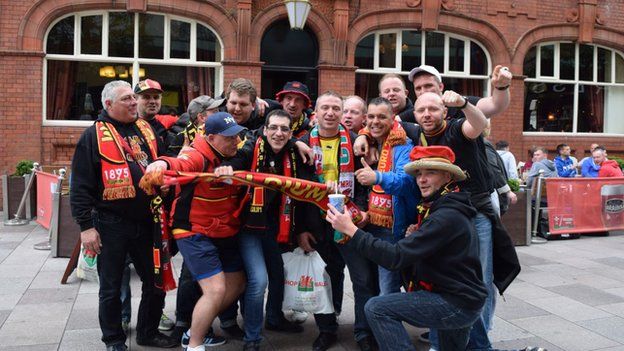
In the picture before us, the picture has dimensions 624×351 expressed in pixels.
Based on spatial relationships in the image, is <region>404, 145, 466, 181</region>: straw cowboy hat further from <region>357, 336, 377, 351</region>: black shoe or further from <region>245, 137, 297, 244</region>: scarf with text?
<region>357, 336, 377, 351</region>: black shoe

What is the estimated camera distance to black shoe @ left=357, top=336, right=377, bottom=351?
4.36m

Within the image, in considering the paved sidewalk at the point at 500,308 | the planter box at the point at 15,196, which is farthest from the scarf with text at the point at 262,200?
the planter box at the point at 15,196

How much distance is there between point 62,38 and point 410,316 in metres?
10.4

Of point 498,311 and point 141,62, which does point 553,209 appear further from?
point 141,62

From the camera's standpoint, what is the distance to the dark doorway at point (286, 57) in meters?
12.2

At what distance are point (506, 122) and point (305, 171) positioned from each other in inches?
412

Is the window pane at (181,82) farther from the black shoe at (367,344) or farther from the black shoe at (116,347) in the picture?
the black shoe at (367,344)

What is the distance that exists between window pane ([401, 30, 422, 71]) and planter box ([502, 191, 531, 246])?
534cm

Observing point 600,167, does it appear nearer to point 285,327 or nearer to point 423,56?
point 423,56

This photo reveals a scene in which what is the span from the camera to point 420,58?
13.3 metres

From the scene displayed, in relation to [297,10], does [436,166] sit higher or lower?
lower

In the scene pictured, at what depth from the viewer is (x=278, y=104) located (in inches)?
210

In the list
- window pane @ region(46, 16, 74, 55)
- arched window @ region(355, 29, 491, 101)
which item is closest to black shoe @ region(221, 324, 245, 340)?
window pane @ region(46, 16, 74, 55)

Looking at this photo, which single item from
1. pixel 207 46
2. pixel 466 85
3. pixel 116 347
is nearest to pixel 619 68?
pixel 466 85
